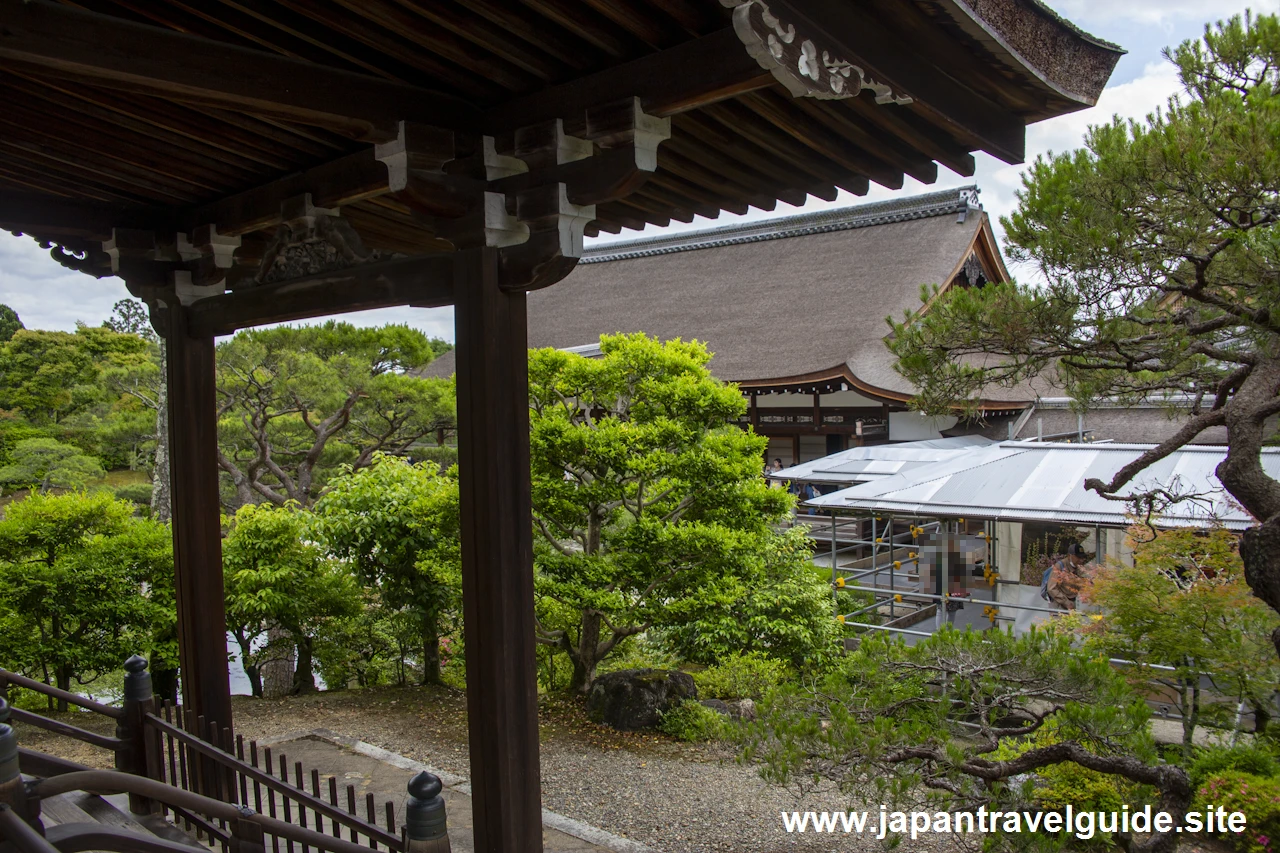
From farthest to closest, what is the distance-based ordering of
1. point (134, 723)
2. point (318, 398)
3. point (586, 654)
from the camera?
point (318, 398)
point (586, 654)
point (134, 723)

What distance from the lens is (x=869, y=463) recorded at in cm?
1035

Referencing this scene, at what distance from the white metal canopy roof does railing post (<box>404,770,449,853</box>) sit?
615cm

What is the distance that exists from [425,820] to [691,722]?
14.4 feet

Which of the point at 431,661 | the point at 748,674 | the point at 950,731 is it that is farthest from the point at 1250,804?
the point at 431,661

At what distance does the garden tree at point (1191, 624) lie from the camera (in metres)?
5.12

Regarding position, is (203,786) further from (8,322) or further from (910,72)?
(8,322)

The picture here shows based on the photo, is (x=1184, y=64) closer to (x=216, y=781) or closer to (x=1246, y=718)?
(x=1246, y=718)

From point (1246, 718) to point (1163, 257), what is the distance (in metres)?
4.25

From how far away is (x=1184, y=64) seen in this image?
14.2ft

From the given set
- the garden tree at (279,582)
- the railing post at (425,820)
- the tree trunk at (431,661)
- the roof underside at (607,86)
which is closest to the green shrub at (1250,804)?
the roof underside at (607,86)

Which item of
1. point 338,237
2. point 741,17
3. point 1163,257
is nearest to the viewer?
point 741,17

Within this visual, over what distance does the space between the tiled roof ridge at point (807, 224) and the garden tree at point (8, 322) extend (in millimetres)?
18791

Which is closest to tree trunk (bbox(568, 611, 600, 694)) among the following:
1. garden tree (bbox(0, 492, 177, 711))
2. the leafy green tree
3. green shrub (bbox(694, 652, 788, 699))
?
green shrub (bbox(694, 652, 788, 699))

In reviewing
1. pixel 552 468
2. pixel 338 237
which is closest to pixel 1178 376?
pixel 552 468
